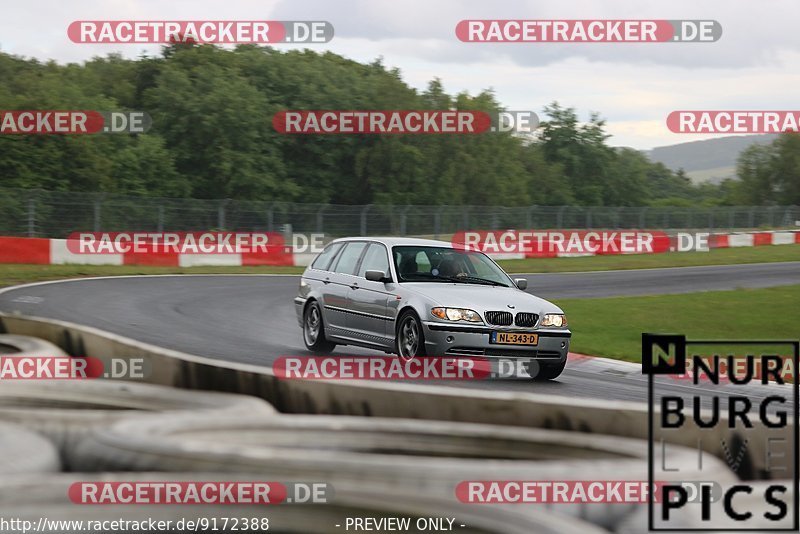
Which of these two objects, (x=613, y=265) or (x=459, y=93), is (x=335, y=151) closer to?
(x=459, y=93)

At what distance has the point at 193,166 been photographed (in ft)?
197

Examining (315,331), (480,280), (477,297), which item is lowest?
(315,331)

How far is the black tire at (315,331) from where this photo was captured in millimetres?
14602

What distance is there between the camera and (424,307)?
12.6m

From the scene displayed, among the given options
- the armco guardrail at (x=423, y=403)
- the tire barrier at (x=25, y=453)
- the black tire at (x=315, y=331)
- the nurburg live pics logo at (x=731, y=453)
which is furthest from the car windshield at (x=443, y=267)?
the tire barrier at (x=25, y=453)

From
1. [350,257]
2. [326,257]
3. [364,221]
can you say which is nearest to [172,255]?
[364,221]

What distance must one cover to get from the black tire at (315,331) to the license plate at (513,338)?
282 cm

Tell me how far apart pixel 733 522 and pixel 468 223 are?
37445 mm

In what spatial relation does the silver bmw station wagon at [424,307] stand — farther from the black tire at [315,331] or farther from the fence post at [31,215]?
the fence post at [31,215]

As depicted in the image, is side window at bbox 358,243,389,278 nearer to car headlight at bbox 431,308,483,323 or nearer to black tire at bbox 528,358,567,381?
car headlight at bbox 431,308,483,323

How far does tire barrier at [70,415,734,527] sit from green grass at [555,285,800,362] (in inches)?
393

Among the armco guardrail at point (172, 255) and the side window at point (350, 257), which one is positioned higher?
the side window at point (350, 257)

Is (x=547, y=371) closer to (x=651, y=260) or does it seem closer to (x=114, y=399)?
(x=114, y=399)

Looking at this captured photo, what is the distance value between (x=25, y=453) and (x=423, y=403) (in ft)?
7.44
